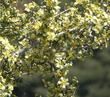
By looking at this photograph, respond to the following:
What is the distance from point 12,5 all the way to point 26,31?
48.4 inches

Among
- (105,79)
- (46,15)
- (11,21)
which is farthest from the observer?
(105,79)

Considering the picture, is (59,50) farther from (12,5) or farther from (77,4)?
A: (12,5)

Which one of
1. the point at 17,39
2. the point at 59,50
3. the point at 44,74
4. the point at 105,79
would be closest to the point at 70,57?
the point at 59,50

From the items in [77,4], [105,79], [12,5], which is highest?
[105,79]

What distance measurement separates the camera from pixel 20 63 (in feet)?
21.1

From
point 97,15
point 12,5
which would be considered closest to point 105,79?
point 12,5

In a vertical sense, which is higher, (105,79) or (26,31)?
(105,79)

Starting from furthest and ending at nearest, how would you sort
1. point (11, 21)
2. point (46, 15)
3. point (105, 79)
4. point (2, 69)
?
point (105, 79)
point (11, 21)
point (2, 69)
point (46, 15)

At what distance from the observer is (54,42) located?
6234 mm

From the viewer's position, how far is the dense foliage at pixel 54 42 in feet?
20.1

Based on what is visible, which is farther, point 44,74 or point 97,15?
point 44,74

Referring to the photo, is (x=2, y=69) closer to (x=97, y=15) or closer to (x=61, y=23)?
(x=61, y=23)

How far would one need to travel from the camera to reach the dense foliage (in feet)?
20.1

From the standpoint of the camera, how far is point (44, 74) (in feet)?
22.1
